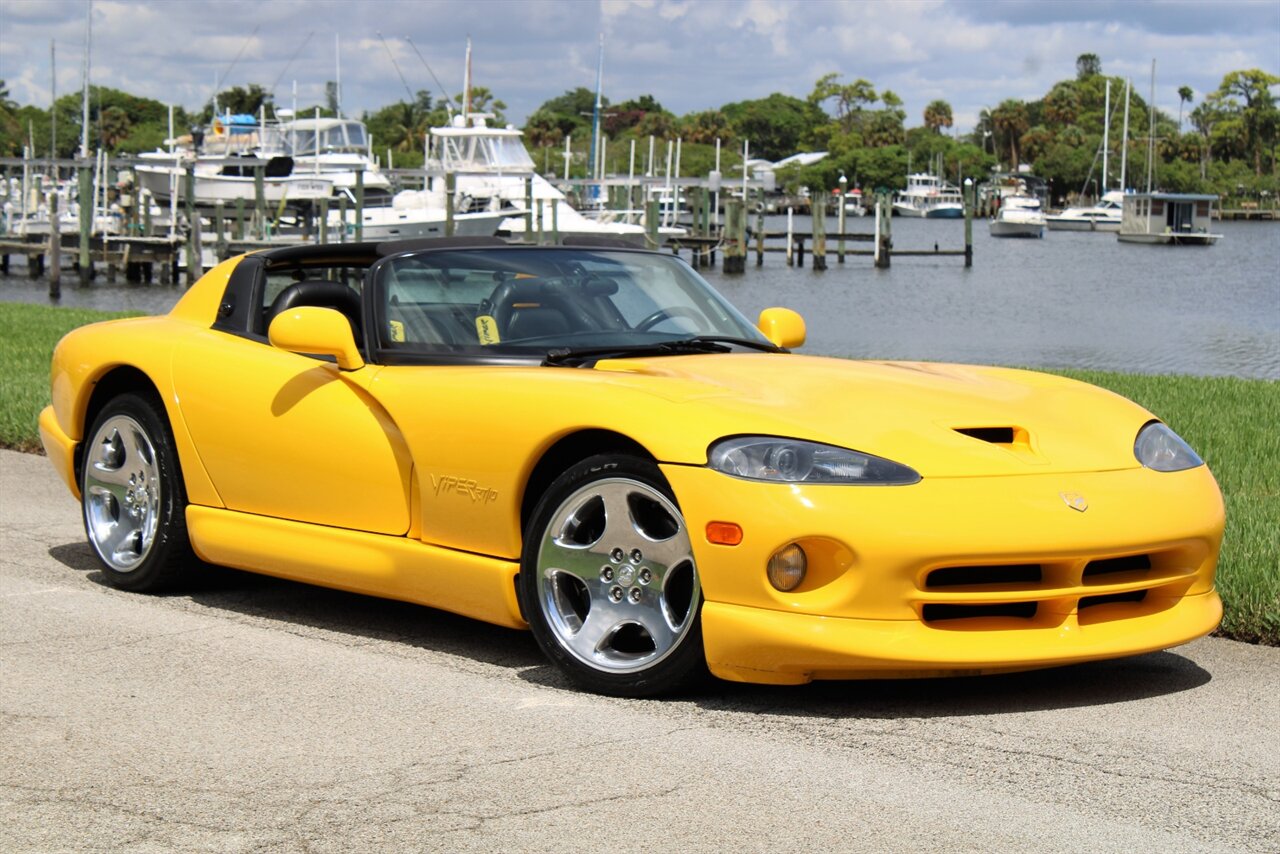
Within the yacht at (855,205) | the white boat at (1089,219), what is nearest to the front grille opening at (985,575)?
the white boat at (1089,219)

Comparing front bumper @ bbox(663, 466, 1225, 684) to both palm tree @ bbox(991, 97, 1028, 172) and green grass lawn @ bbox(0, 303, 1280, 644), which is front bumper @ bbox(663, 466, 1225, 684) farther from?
palm tree @ bbox(991, 97, 1028, 172)

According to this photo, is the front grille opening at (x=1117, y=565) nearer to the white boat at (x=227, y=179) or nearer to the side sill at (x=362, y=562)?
the side sill at (x=362, y=562)

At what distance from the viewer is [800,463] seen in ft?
14.1

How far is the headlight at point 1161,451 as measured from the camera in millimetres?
4773

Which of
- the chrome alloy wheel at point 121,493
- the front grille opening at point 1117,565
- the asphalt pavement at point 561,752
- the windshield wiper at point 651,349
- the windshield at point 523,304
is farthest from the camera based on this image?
the chrome alloy wheel at point 121,493

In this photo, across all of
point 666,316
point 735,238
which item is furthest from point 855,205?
point 666,316

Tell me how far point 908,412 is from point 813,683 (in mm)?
832

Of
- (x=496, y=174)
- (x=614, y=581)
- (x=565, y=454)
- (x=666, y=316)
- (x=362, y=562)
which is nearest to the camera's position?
(x=614, y=581)

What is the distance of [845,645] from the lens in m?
4.23

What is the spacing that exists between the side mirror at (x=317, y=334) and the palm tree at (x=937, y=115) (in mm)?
195611

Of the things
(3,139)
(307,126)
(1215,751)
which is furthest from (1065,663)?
(3,139)

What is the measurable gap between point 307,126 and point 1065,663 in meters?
48.3

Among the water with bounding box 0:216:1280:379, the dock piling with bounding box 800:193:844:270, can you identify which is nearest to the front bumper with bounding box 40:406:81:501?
the water with bounding box 0:216:1280:379

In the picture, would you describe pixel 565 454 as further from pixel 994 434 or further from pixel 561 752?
pixel 994 434
